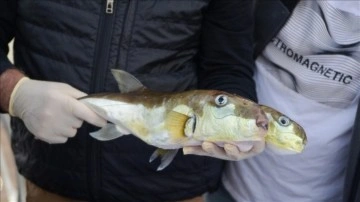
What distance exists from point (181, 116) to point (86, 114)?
0.69 ft

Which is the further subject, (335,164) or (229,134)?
(335,164)

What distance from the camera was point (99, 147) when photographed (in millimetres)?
1297

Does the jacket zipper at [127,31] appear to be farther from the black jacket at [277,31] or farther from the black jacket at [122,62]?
the black jacket at [277,31]

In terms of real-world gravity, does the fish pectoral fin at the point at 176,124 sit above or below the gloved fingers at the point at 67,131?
above

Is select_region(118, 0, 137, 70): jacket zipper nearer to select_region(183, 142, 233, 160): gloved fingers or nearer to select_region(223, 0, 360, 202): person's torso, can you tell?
select_region(183, 142, 233, 160): gloved fingers

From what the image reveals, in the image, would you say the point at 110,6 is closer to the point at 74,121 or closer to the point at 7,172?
the point at 74,121

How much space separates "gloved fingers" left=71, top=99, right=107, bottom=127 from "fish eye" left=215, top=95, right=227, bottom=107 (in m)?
0.25

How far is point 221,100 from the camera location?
41.1 inches

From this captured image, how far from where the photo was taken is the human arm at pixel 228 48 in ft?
4.53

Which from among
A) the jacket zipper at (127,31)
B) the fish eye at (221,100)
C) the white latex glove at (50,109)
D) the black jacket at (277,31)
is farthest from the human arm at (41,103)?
the black jacket at (277,31)

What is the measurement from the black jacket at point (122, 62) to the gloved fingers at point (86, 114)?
10 centimetres

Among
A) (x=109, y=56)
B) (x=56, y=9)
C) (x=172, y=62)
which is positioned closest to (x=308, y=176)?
(x=172, y=62)

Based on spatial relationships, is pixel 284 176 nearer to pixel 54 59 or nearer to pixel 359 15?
pixel 359 15

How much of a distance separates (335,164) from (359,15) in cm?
35
